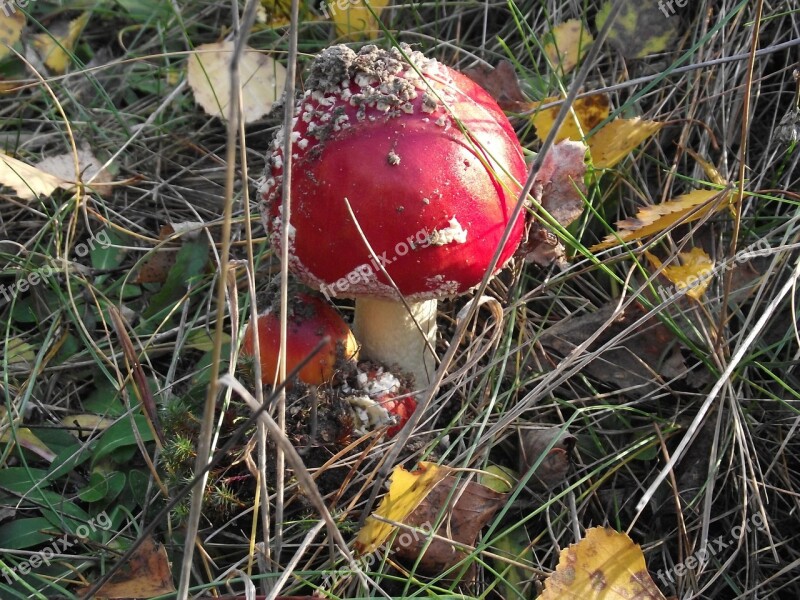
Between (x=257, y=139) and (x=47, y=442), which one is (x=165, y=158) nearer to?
(x=257, y=139)

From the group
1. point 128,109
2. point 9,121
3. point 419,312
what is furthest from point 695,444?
point 9,121

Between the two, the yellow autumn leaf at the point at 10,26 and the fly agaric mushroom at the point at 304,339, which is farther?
the yellow autumn leaf at the point at 10,26

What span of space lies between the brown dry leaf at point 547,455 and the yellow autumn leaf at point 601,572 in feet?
1.18

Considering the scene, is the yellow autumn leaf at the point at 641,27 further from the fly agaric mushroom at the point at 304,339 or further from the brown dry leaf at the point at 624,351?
the fly agaric mushroom at the point at 304,339

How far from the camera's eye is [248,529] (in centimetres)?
213

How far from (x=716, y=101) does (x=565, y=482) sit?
1.67 metres

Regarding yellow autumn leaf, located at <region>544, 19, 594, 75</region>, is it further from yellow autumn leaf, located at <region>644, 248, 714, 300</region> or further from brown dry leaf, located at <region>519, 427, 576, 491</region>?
brown dry leaf, located at <region>519, 427, 576, 491</region>

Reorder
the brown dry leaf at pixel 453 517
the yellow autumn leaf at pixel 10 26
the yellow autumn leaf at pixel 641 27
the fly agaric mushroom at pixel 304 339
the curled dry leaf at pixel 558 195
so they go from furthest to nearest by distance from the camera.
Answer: the yellow autumn leaf at pixel 10 26
the yellow autumn leaf at pixel 641 27
the curled dry leaf at pixel 558 195
the fly agaric mushroom at pixel 304 339
the brown dry leaf at pixel 453 517

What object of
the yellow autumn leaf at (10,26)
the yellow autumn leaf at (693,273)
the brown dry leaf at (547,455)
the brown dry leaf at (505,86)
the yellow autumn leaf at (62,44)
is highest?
the yellow autumn leaf at (10,26)

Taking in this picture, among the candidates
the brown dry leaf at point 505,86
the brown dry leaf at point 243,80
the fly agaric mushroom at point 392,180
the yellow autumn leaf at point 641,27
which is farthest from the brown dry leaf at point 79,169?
the yellow autumn leaf at point 641,27

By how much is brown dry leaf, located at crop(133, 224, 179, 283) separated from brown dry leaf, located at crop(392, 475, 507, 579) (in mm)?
1497

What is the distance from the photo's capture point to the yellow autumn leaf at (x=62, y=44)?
11.5ft

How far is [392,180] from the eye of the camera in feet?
6.21

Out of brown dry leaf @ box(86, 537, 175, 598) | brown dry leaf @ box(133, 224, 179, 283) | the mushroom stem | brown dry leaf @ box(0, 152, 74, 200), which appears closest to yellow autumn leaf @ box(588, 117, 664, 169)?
the mushroom stem
